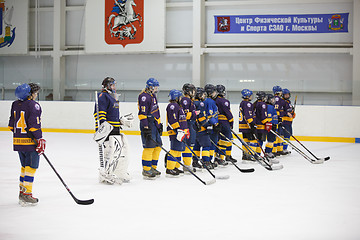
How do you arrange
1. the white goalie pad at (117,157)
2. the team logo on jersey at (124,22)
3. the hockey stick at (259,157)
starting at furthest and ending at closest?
the team logo on jersey at (124,22), the hockey stick at (259,157), the white goalie pad at (117,157)

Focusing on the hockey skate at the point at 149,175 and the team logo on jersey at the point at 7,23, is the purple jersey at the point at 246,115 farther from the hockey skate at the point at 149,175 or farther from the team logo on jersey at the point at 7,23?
the team logo on jersey at the point at 7,23

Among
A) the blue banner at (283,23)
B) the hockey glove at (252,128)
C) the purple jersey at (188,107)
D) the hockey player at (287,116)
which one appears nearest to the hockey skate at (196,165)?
the purple jersey at (188,107)

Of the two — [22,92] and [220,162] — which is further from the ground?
[22,92]

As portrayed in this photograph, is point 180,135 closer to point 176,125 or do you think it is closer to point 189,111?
point 176,125

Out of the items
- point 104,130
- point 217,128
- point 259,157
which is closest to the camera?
point 104,130

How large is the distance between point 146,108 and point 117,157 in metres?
0.72

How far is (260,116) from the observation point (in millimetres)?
7852

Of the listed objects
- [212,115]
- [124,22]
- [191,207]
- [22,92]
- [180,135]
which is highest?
[124,22]

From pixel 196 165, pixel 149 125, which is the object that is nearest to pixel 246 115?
pixel 196 165

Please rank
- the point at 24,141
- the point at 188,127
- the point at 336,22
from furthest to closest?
the point at 336,22 → the point at 188,127 → the point at 24,141

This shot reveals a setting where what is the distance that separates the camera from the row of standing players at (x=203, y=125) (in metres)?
5.86

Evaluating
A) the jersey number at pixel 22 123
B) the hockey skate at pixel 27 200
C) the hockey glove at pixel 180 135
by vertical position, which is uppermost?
Answer: the jersey number at pixel 22 123

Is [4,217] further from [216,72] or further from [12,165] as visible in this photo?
[216,72]

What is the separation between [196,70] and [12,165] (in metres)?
9.13
